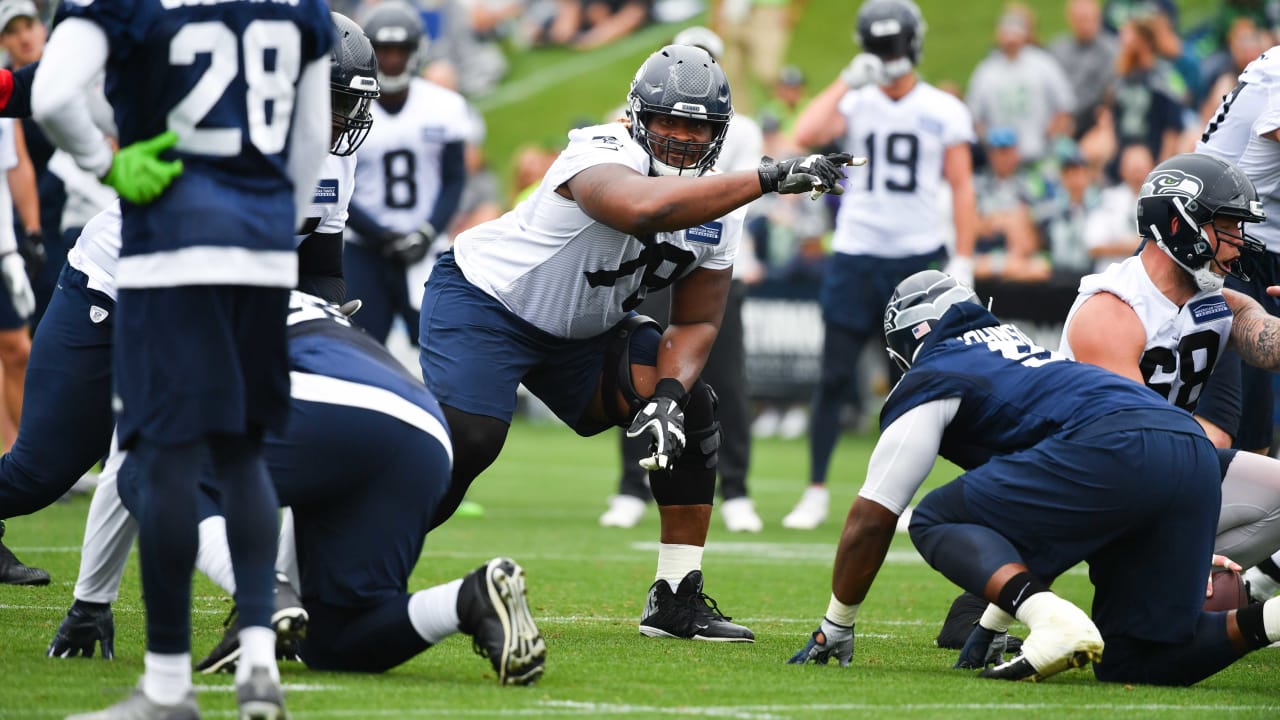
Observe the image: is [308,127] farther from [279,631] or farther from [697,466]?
[697,466]

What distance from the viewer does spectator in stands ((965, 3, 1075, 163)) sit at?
17094mm

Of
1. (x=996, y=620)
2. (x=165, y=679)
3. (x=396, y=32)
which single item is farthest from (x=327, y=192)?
(x=396, y=32)

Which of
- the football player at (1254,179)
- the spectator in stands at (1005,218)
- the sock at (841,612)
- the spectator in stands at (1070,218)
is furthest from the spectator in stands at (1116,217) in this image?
the sock at (841,612)

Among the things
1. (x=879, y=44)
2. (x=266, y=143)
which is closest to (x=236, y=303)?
(x=266, y=143)

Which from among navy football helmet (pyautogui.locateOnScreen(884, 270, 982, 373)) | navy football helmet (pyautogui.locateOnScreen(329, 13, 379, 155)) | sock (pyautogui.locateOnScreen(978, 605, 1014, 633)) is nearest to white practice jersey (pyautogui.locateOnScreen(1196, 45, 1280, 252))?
navy football helmet (pyautogui.locateOnScreen(884, 270, 982, 373))

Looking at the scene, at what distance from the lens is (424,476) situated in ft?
15.2

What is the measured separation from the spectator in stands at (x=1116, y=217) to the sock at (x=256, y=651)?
11.3 m

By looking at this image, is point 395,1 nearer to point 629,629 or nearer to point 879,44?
point 879,44

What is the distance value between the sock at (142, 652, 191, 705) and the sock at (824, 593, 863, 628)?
78.8 inches

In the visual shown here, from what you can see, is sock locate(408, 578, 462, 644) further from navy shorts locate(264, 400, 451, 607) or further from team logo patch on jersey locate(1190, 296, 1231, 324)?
team logo patch on jersey locate(1190, 296, 1231, 324)

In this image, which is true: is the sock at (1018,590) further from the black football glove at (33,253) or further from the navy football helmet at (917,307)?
the black football glove at (33,253)

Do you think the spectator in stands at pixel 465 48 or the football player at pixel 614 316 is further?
the spectator in stands at pixel 465 48

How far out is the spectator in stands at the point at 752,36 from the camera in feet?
65.4

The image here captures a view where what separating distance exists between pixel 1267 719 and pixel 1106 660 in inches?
26.9
